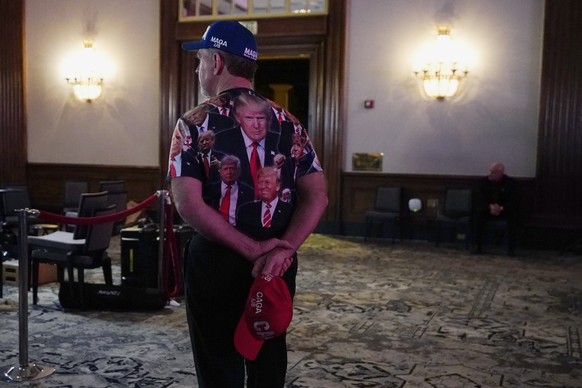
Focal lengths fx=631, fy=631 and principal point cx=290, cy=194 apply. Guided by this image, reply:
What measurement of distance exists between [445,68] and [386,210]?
2148 millimetres

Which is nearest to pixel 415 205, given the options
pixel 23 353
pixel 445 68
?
pixel 445 68

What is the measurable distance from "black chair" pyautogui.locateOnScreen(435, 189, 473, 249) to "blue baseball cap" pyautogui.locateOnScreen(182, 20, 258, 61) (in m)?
6.84

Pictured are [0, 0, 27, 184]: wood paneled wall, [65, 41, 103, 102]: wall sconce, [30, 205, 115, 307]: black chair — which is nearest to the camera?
[30, 205, 115, 307]: black chair

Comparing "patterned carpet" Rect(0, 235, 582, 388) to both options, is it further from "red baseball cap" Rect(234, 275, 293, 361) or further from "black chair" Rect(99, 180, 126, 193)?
"red baseball cap" Rect(234, 275, 293, 361)

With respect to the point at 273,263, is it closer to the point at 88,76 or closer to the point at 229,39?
the point at 229,39

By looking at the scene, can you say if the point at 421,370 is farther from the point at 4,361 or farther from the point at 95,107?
the point at 95,107

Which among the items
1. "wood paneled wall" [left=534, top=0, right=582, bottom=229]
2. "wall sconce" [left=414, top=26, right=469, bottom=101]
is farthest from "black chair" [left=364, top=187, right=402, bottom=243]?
"wood paneled wall" [left=534, top=0, right=582, bottom=229]

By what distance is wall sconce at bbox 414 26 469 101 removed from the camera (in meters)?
8.77

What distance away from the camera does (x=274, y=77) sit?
12977 millimetres

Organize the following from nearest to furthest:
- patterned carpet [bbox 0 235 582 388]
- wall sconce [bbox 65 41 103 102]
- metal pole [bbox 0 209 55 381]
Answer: metal pole [bbox 0 209 55 381] → patterned carpet [bbox 0 235 582 388] → wall sconce [bbox 65 41 103 102]

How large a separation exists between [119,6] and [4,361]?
8.30 metres

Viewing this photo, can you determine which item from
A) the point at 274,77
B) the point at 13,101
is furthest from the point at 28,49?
the point at 274,77

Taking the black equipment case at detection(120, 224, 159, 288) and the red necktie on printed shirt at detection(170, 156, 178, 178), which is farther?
the black equipment case at detection(120, 224, 159, 288)

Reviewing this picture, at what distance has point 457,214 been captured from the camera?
8.36 m
